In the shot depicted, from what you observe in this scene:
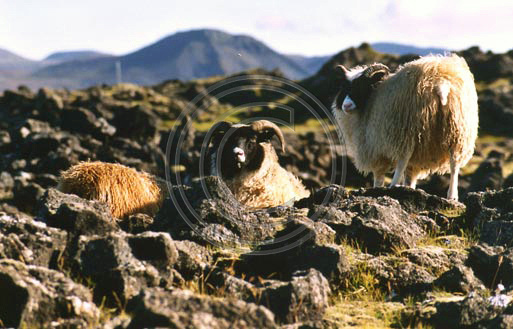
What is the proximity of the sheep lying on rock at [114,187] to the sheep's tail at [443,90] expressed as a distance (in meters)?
5.34

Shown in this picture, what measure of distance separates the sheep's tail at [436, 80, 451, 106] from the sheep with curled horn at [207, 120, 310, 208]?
3.38 meters

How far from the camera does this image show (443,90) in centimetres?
1117

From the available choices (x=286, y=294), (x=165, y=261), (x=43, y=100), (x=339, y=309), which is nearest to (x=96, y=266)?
(x=165, y=261)

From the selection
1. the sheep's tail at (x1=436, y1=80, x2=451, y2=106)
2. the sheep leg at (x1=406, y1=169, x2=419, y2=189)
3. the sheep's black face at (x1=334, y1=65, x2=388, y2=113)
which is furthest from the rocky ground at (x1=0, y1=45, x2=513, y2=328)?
the sheep's black face at (x1=334, y1=65, x2=388, y2=113)

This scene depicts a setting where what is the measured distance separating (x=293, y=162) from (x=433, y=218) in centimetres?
3304

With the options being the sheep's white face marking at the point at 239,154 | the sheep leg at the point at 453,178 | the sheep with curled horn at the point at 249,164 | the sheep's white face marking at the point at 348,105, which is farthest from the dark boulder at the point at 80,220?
the sheep leg at the point at 453,178

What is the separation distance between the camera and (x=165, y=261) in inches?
247

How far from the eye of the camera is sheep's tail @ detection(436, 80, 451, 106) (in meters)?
11.1

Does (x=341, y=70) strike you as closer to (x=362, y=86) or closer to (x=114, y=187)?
(x=362, y=86)

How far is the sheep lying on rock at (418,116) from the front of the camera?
37.4 ft

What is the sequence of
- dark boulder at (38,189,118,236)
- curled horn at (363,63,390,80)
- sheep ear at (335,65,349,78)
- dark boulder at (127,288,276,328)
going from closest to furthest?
dark boulder at (127,288,276,328), dark boulder at (38,189,118,236), curled horn at (363,63,390,80), sheep ear at (335,65,349,78)

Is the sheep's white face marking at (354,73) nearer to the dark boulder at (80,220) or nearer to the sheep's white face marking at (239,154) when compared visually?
the sheep's white face marking at (239,154)

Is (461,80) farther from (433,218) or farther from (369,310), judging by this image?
(369,310)

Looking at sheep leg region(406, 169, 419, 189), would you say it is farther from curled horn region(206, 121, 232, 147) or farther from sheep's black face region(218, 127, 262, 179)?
curled horn region(206, 121, 232, 147)
